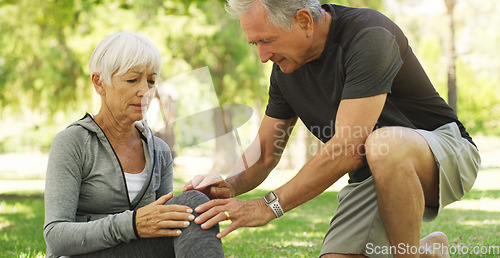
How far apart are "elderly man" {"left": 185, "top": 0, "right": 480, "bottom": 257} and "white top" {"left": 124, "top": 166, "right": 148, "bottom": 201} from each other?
25 centimetres

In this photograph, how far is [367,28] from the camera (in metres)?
2.39

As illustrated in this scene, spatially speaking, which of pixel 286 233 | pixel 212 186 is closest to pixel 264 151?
pixel 212 186

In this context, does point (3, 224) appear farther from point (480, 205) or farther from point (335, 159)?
point (480, 205)

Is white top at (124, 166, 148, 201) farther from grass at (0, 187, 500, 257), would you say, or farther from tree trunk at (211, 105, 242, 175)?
grass at (0, 187, 500, 257)

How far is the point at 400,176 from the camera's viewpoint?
215cm

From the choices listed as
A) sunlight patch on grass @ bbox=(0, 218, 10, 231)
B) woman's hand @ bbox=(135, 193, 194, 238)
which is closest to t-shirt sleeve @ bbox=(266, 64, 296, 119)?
woman's hand @ bbox=(135, 193, 194, 238)

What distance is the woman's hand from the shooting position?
1.95 m

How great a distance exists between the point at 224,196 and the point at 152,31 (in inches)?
554

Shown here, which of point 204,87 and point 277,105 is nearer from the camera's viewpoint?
point 204,87

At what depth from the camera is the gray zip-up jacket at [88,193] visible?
1.99 m

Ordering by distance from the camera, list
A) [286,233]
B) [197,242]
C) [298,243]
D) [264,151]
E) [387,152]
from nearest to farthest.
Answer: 1. [197,242]
2. [387,152]
3. [264,151]
4. [298,243]
5. [286,233]

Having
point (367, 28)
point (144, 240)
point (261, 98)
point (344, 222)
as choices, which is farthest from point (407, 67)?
point (261, 98)

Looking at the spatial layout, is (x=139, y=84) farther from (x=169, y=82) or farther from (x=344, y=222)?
(x=344, y=222)

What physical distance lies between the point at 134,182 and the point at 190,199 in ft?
1.42
